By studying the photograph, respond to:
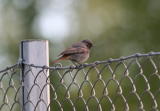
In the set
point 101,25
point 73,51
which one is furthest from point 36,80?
point 101,25

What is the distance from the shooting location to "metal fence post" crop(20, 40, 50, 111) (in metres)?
5.32

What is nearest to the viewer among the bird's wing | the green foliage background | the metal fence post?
the metal fence post

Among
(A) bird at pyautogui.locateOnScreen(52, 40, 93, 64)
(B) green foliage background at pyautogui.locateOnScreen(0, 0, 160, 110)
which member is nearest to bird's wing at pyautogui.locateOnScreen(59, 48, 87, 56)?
(A) bird at pyautogui.locateOnScreen(52, 40, 93, 64)

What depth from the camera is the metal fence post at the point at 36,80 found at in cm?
532

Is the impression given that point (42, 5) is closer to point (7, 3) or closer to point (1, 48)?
point (7, 3)

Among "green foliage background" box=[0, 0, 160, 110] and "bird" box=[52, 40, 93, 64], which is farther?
"green foliage background" box=[0, 0, 160, 110]

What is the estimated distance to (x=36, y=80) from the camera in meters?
5.33

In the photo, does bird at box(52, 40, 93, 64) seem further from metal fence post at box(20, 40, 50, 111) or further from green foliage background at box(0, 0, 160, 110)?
green foliage background at box(0, 0, 160, 110)

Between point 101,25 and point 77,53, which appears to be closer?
point 77,53

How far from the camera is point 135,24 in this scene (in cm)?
2473

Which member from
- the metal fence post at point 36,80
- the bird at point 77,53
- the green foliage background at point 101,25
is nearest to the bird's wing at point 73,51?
the bird at point 77,53

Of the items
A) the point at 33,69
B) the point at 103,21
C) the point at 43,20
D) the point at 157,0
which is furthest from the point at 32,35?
the point at 33,69

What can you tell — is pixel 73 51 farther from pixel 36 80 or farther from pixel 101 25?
pixel 101 25

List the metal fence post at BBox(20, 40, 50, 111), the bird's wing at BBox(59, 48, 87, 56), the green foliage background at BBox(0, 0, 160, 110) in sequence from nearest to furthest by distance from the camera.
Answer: the metal fence post at BBox(20, 40, 50, 111) → the bird's wing at BBox(59, 48, 87, 56) → the green foliage background at BBox(0, 0, 160, 110)
